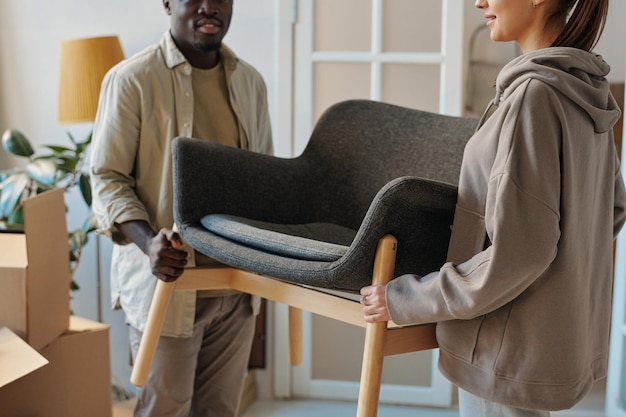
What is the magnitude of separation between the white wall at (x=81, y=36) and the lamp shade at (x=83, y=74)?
0.28 meters

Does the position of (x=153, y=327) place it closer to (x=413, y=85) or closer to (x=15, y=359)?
(x=15, y=359)

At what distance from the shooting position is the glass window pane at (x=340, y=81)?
101 inches

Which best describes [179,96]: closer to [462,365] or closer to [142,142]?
[142,142]

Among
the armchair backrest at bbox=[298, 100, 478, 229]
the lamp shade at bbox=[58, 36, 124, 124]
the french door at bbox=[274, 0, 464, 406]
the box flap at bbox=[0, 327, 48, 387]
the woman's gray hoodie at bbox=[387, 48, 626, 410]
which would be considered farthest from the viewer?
the french door at bbox=[274, 0, 464, 406]

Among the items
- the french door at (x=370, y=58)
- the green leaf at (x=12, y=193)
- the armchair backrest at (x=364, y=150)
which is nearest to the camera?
the armchair backrest at (x=364, y=150)

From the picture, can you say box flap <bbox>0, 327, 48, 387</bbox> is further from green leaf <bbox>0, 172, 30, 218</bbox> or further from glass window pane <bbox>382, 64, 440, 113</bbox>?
glass window pane <bbox>382, 64, 440, 113</bbox>

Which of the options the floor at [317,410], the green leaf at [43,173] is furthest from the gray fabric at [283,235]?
the floor at [317,410]

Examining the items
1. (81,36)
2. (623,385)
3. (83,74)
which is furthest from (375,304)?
(81,36)

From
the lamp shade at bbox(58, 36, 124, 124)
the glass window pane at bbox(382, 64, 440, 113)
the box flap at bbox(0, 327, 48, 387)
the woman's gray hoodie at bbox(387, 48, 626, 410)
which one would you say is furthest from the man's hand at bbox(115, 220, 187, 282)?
the glass window pane at bbox(382, 64, 440, 113)

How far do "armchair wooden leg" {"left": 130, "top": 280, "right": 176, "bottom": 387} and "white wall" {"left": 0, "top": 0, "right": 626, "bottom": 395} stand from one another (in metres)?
1.12

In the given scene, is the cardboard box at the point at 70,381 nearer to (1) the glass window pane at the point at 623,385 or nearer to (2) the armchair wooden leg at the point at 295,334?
(2) the armchair wooden leg at the point at 295,334

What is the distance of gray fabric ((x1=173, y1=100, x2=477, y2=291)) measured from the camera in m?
1.26

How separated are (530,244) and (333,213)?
2.42ft

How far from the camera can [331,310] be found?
1413 mm
